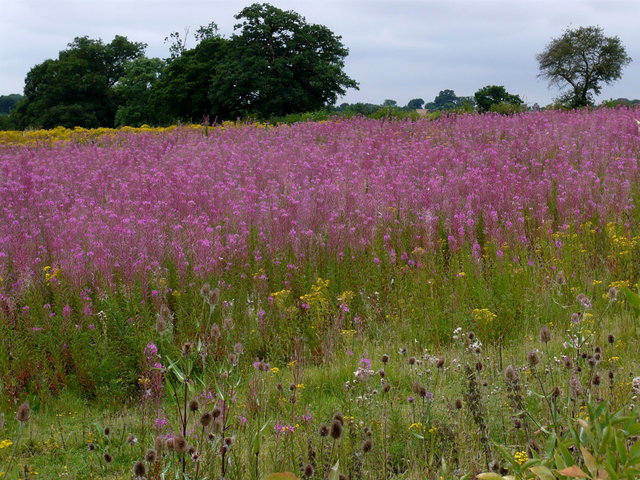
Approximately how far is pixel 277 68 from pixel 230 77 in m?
2.74

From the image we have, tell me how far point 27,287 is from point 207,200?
9.89 ft

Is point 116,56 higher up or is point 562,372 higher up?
point 116,56

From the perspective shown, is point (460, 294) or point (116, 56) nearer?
point (460, 294)

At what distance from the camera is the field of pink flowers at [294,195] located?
6305 mm

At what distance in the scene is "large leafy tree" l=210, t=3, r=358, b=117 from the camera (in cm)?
3722

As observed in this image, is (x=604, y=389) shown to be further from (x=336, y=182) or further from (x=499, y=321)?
(x=336, y=182)

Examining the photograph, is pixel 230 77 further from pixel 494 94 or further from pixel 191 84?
pixel 494 94

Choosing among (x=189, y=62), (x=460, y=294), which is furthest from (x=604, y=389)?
(x=189, y=62)

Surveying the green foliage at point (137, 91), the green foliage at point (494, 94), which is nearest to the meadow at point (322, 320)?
the green foliage at point (494, 94)

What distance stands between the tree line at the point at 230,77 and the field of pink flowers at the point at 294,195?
11.2 meters

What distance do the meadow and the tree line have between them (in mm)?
14220

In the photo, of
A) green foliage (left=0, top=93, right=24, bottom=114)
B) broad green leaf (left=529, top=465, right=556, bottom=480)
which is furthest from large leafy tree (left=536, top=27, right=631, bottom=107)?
green foliage (left=0, top=93, right=24, bottom=114)

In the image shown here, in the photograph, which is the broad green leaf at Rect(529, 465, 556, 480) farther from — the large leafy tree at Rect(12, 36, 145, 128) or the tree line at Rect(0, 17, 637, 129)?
the large leafy tree at Rect(12, 36, 145, 128)

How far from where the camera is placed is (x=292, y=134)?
47.4ft
